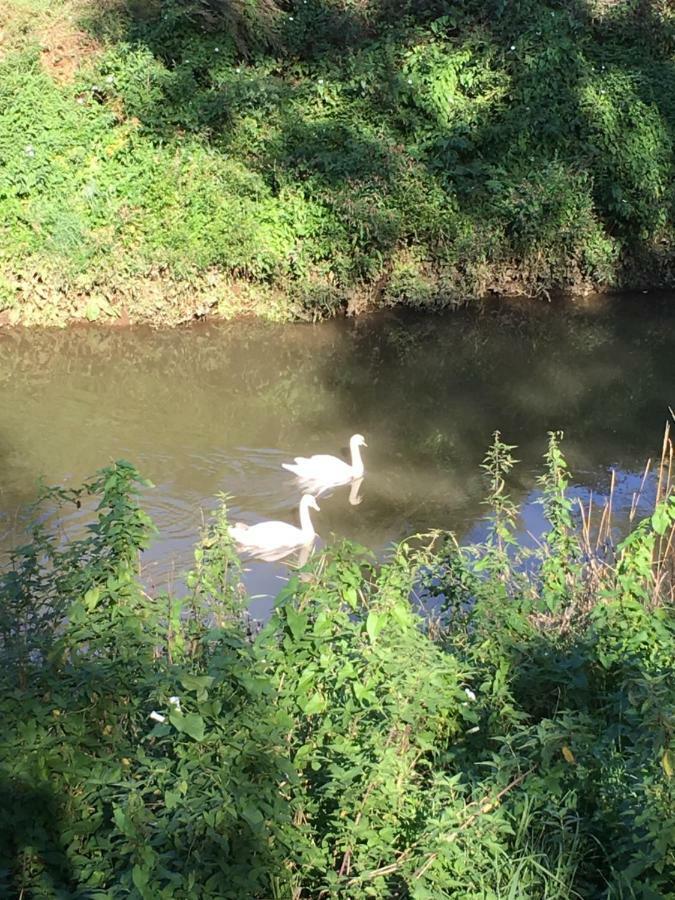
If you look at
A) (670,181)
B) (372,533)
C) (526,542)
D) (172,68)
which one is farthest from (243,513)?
(670,181)

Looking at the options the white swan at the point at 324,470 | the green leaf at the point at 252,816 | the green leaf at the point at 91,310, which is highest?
the green leaf at the point at 91,310

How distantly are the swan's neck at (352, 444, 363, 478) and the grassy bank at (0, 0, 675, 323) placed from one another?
3.77 m

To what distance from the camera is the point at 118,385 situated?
39.4 feet

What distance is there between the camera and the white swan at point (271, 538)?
28.7 ft

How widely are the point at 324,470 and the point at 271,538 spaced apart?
4.33ft

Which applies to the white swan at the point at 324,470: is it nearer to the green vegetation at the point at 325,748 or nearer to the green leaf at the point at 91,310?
the green leaf at the point at 91,310

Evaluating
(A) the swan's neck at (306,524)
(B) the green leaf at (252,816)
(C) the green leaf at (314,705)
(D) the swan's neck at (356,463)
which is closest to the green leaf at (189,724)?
(B) the green leaf at (252,816)

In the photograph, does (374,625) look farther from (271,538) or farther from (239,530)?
(239,530)

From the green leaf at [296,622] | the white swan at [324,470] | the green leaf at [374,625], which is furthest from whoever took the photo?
the white swan at [324,470]

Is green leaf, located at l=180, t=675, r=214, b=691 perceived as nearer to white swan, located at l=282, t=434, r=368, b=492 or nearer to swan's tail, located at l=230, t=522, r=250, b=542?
swan's tail, located at l=230, t=522, r=250, b=542

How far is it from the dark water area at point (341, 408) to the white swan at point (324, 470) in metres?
0.13

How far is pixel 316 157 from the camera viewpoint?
1444 centimetres

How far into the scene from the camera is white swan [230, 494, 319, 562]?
8750 mm

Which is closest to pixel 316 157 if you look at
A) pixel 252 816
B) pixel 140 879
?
pixel 252 816
